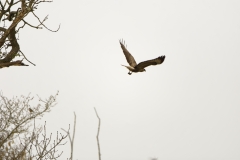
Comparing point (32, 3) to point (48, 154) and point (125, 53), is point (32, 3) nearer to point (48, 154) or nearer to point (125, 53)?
point (125, 53)

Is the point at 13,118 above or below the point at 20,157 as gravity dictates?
above

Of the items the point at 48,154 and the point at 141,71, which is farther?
the point at 48,154

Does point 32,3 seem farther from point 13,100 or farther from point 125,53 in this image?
point 13,100

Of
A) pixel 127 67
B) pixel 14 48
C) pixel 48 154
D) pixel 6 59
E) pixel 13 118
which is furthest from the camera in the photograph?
pixel 13 118

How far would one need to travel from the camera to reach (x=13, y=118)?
1716 centimetres

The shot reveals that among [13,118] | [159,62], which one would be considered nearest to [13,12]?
[159,62]

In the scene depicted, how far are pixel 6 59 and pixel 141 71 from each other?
238 cm

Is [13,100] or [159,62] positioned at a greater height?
[13,100]

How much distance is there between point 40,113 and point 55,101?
1.11 metres

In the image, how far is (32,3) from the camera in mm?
5129

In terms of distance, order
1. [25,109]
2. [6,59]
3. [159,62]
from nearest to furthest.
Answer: [6,59] < [159,62] < [25,109]

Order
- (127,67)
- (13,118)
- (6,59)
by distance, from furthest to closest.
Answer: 1. (13,118)
2. (127,67)
3. (6,59)

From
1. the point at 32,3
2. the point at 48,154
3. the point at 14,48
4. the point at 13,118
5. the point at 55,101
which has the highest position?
the point at 55,101

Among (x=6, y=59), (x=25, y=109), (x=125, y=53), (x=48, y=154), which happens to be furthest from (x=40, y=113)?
(x=6, y=59)
